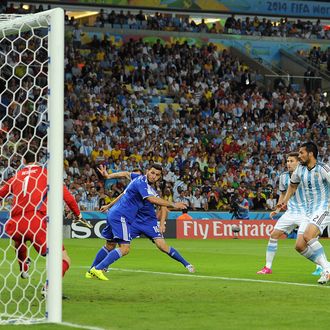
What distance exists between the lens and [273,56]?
1984 inches

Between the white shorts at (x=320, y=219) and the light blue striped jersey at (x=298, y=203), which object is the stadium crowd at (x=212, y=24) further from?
the white shorts at (x=320, y=219)

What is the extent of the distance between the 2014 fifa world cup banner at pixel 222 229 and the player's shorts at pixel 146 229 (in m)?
15.8

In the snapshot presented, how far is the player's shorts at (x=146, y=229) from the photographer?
16531 millimetres

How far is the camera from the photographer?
34.7 metres

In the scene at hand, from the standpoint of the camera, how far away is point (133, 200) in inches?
613

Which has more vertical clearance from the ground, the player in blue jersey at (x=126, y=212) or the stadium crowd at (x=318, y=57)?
the player in blue jersey at (x=126, y=212)

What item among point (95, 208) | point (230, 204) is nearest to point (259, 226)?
point (230, 204)

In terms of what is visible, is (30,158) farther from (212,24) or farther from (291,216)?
(212,24)

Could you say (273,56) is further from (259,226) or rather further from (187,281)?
(187,281)

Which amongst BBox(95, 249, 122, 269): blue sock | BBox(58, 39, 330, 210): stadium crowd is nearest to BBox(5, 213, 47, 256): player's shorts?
BBox(95, 249, 122, 269): blue sock

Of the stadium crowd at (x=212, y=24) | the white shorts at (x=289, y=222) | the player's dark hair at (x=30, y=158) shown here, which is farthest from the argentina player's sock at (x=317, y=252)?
the stadium crowd at (x=212, y=24)

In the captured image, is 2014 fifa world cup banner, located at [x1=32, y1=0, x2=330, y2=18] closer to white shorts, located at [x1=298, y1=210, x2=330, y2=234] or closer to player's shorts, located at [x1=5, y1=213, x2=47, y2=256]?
white shorts, located at [x1=298, y1=210, x2=330, y2=234]

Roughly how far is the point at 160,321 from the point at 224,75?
121ft

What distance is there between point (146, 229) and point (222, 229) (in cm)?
1700
